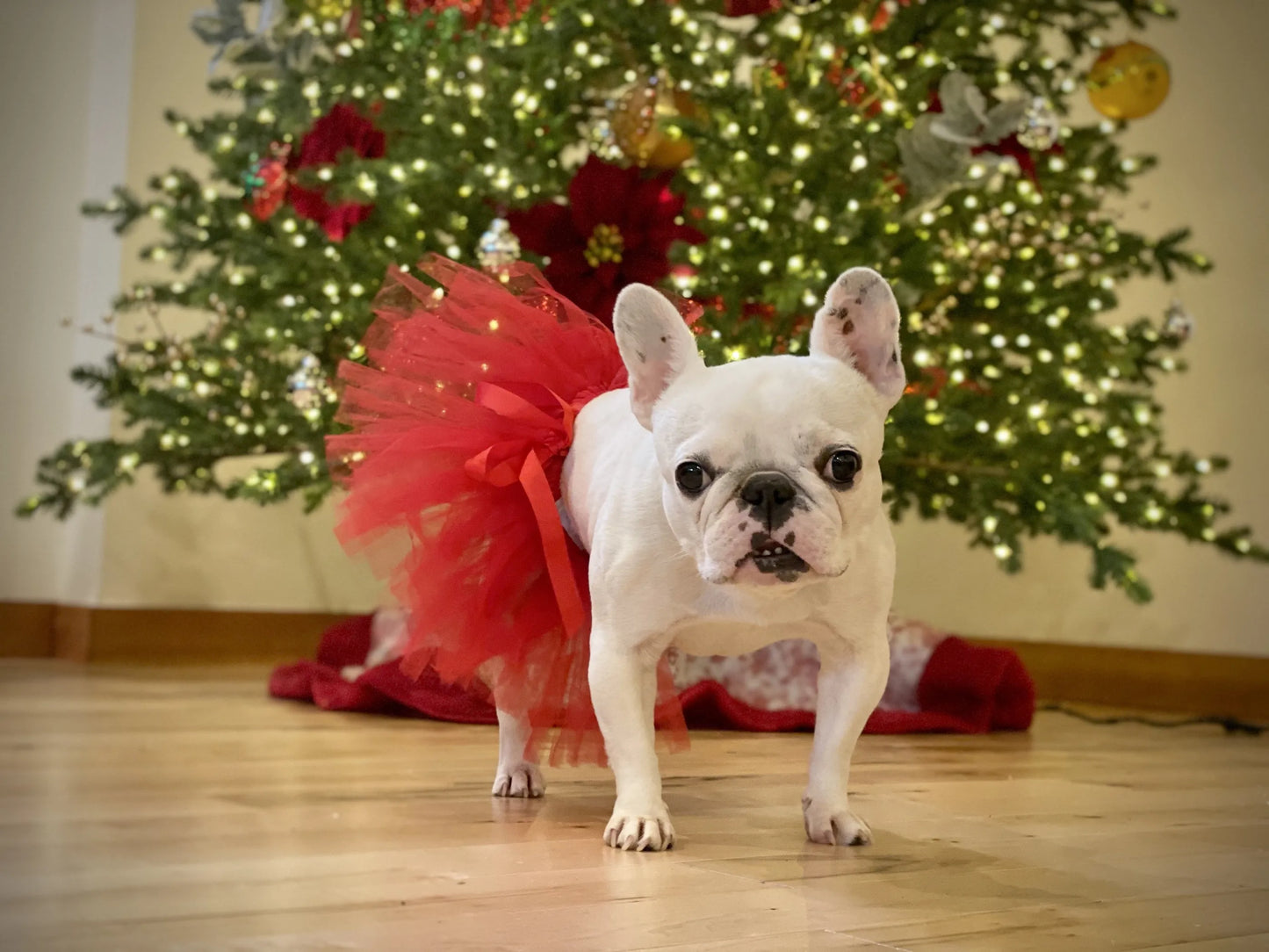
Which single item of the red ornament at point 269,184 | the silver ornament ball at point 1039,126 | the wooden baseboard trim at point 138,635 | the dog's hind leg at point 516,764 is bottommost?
the dog's hind leg at point 516,764

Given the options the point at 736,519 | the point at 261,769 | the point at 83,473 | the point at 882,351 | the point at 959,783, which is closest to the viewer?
the point at 736,519

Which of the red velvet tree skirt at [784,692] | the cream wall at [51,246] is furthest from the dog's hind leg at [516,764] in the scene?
the cream wall at [51,246]

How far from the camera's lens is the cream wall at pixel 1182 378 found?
3945mm

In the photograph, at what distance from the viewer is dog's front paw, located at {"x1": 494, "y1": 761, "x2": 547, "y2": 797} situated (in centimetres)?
194

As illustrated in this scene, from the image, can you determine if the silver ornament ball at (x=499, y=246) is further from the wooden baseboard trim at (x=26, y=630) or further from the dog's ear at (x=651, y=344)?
the wooden baseboard trim at (x=26, y=630)

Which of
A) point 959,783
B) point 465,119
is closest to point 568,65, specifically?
point 465,119

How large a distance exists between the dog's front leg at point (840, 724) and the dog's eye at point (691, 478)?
295 millimetres

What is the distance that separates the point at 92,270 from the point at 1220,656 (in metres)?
3.23

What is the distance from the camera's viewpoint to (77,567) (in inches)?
157

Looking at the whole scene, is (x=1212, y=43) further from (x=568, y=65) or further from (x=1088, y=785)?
(x=1088, y=785)

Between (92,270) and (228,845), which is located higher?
(92,270)

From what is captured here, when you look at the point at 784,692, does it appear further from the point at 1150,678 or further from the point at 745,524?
the point at 745,524

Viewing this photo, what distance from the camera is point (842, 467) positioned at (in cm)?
147

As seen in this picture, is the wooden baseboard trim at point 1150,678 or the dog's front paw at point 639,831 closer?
the dog's front paw at point 639,831
